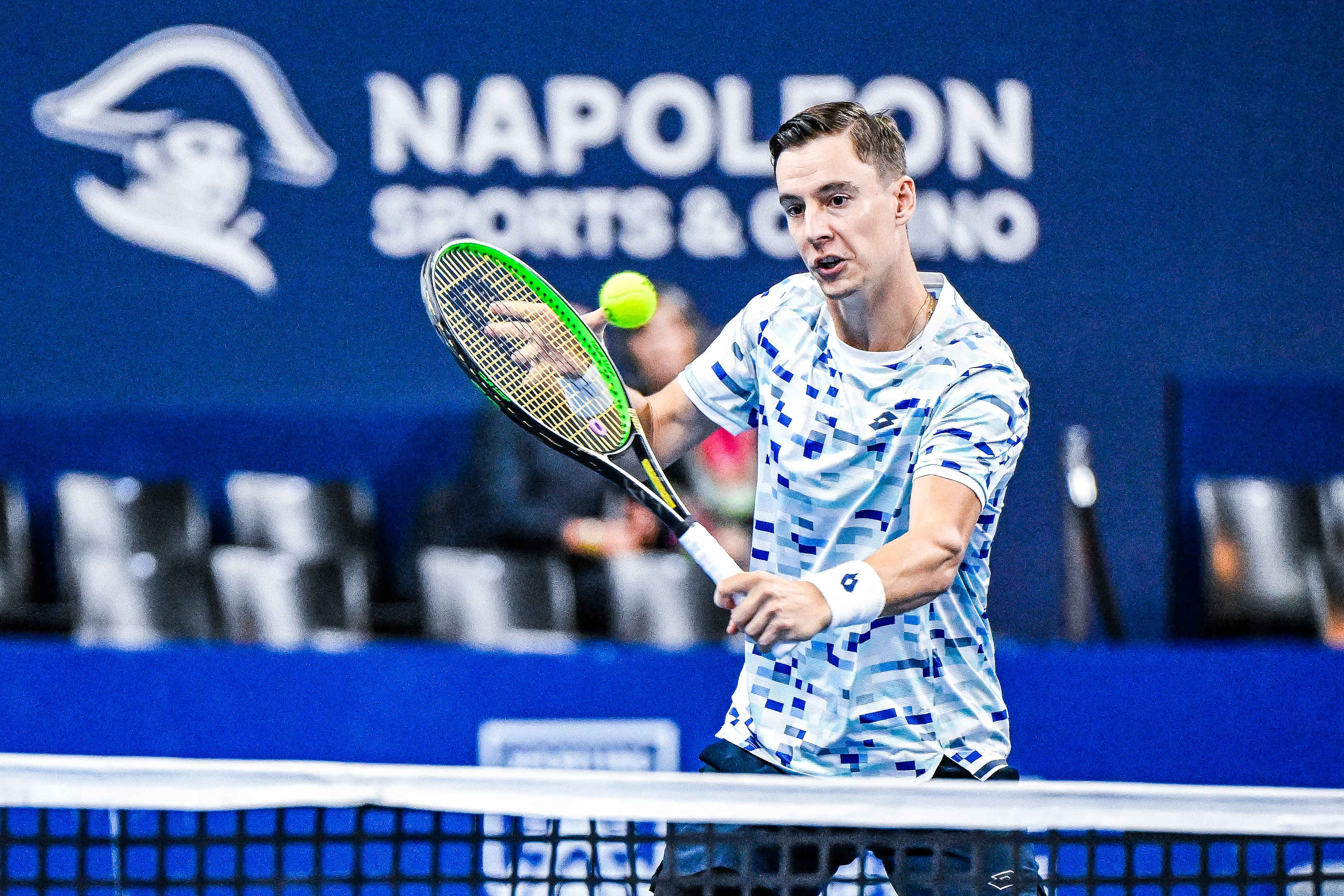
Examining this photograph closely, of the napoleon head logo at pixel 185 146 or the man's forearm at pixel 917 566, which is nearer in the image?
the man's forearm at pixel 917 566

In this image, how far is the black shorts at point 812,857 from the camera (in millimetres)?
2412

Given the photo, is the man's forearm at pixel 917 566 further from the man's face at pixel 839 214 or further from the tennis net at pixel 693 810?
the man's face at pixel 839 214

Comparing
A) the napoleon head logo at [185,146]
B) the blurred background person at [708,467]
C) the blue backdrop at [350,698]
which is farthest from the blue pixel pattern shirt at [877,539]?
the napoleon head logo at [185,146]

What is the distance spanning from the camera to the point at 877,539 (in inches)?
106

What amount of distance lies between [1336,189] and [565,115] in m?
3.59

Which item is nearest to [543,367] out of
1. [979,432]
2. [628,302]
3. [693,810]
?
[628,302]

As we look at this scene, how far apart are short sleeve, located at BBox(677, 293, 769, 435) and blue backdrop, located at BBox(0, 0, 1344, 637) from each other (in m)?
4.55

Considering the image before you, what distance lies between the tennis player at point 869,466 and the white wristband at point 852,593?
78 mm

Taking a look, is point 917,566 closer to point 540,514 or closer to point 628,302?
point 628,302

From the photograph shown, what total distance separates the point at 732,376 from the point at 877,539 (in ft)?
1.39

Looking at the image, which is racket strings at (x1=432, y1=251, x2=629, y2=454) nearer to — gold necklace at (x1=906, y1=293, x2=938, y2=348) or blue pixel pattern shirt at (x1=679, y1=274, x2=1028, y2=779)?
blue pixel pattern shirt at (x1=679, y1=274, x2=1028, y2=779)

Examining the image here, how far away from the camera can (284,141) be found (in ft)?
24.5

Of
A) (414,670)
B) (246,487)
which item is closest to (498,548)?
(246,487)

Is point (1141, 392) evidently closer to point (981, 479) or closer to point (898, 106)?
point (898, 106)
